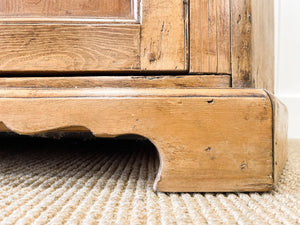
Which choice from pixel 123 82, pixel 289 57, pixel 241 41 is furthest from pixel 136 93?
pixel 289 57

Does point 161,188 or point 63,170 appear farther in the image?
point 63,170

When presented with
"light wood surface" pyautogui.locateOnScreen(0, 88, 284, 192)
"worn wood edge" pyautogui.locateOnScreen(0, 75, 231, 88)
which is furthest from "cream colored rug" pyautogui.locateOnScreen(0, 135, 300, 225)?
"worn wood edge" pyautogui.locateOnScreen(0, 75, 231, 88)

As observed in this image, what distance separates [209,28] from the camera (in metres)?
0.44

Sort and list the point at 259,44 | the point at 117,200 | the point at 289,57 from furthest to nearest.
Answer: the point at 289,57 → the point at 259,44 → the point at 117,200

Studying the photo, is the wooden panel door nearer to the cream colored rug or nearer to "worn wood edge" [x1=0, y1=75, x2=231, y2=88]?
"worn wood edge" [x1=0, y1=75, x2=231, y2=88]

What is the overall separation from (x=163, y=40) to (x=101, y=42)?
3.4 inches

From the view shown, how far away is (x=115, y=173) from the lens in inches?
19.3

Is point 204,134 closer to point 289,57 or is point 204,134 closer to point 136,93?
point 136,93

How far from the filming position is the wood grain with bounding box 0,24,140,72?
438 millimetres

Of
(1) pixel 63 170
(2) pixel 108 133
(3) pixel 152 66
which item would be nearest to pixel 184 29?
(3) pixel 152 66

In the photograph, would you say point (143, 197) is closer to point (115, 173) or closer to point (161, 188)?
point (161, 188)

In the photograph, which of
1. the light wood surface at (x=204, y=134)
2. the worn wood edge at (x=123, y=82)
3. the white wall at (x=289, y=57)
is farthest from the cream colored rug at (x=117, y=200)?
the white wall at (x=289, y=57)

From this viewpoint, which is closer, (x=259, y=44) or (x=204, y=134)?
(x=204, y=134)

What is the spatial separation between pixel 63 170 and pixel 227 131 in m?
0.28
